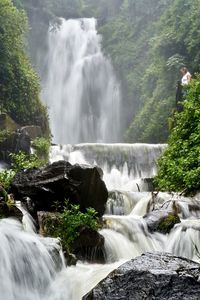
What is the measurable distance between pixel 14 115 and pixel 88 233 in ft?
41.0

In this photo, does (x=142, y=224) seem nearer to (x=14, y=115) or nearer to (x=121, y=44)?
(x=14, y=115)

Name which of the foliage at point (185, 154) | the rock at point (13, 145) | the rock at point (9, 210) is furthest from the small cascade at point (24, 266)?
the rock at point (13, 145)

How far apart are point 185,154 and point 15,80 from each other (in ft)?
31.8

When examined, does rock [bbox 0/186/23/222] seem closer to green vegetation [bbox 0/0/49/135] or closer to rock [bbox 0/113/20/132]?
rock [bbox 0/113/20/132]

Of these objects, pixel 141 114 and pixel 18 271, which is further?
pixel 141 114

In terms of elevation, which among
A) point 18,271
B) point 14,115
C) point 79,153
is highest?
Result: point 14,115

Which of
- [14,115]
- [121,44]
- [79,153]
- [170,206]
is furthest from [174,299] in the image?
[121,44]

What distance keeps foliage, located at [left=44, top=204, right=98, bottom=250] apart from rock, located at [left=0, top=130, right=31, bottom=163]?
708cm

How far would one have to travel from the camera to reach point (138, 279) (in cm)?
388

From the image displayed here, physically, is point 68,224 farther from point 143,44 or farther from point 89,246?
point 143,44

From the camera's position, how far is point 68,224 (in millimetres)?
8031

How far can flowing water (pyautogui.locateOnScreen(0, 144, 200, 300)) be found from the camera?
5.98m

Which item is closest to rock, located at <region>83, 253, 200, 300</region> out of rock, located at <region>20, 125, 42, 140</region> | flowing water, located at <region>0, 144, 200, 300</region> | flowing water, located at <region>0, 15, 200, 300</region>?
flowing water, located at <region>0, 144, 200, 300</region>

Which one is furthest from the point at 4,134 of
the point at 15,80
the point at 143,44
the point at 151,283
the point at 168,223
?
the point at 143,44
